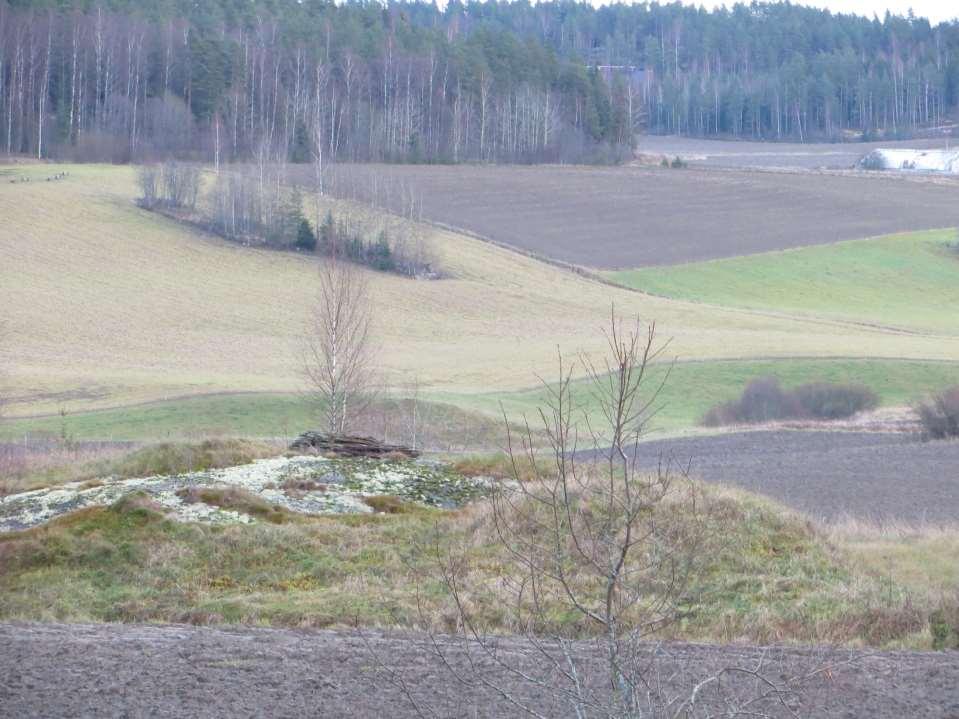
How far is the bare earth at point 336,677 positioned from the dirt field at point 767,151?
10965cm

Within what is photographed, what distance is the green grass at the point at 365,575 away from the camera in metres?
11.2

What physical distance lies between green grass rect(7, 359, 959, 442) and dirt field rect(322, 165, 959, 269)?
28827 millimetres

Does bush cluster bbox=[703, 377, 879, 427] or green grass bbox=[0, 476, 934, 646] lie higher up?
green grass bbox=[0, 476, 934, 646]

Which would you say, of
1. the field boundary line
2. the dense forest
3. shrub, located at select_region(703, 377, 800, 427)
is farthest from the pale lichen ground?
the dense forest

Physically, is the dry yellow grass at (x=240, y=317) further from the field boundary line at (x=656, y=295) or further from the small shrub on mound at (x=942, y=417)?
the small shrub on mound at (x=942, y=417)

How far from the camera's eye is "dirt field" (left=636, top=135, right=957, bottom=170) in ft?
395

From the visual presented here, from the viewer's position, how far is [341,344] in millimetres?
29250

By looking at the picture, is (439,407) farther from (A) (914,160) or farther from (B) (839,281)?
(A) (914,160)

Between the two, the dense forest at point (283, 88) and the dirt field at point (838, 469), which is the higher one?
the dense forest at point (283, 88)

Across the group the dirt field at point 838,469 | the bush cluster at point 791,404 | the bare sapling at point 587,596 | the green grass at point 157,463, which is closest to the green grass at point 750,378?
the bush cluster at point 791,404

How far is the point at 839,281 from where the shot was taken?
238ft

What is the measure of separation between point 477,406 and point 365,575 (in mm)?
24761

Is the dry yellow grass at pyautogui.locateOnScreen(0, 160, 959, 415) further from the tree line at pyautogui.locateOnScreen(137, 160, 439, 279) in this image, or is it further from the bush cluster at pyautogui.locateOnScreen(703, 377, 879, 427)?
the bush cluster at pyautogui.locateOnScreen(703, 377, 879, 427)

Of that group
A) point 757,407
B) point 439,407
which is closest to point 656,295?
point 757,407
